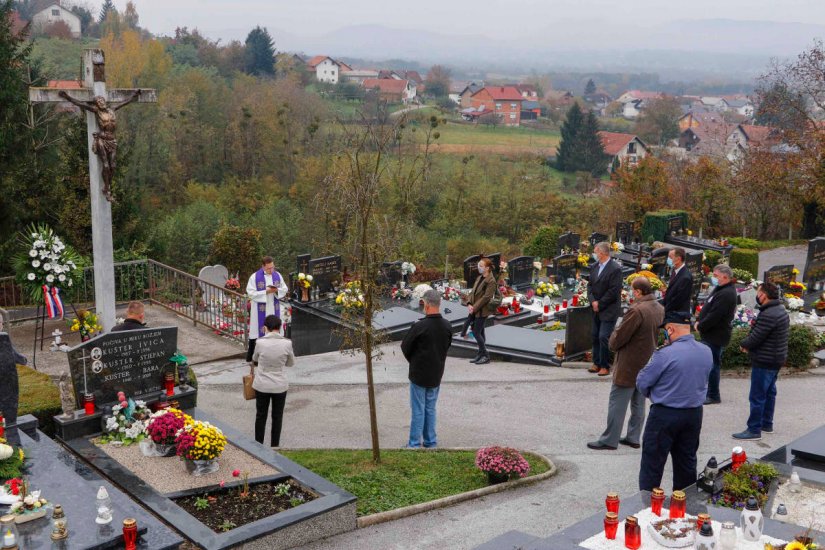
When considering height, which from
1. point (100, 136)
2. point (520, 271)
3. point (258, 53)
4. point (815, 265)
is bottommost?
point (520, 271)

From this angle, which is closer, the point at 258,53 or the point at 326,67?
the point at 258,53

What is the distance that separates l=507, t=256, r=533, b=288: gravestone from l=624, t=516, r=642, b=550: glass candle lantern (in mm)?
13804

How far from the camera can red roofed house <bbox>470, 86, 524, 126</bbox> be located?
150m

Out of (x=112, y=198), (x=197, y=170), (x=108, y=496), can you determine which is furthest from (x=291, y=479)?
(x=197, y=170)

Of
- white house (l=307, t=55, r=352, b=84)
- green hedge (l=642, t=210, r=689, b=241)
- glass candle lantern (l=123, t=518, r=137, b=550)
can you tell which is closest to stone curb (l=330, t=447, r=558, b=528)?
Result: glass candle lantern (l=123, t=518, r=137, b=550)

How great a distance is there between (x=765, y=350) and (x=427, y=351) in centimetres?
372

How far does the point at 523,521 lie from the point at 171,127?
48343 mm

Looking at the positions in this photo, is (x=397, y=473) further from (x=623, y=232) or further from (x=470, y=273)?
(x=623, y=232)

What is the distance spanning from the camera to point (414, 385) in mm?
9164

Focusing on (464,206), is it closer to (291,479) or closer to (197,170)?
(197,170)

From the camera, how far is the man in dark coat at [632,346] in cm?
880

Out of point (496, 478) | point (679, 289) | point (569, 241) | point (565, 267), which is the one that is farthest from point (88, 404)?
point (569, 241)

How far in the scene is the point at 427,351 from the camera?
29.3ft

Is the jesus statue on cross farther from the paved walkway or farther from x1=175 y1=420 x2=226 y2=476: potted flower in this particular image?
x1=175 y1=420 x2=226 y2=476: potted flower
